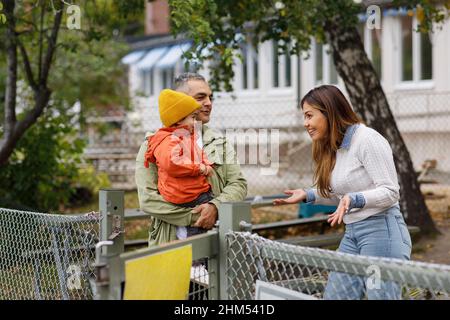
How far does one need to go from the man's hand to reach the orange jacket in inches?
4.0

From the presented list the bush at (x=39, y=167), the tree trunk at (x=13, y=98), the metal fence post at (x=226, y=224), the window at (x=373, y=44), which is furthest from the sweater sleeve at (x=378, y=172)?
the window at (x=373, y=44)

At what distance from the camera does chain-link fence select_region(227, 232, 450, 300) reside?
204 centimetres

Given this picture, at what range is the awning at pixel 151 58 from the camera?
23.2m

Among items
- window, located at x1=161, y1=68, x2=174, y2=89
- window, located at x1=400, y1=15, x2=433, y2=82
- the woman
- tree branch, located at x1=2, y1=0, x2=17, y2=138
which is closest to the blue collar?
the woman

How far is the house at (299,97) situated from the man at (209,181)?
8.70m

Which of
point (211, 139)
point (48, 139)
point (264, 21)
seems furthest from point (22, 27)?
point (211, 139)

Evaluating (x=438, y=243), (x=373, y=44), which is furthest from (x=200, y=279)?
(x=373, y=44)

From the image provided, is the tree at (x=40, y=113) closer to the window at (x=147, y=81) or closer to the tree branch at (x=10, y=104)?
the tree branch at (x=10, y=104)

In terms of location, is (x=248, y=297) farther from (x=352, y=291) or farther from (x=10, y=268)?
(x=10, y=268)

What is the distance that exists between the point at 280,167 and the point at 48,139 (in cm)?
627

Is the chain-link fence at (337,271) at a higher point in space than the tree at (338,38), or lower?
lower

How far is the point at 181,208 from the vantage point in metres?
3.36

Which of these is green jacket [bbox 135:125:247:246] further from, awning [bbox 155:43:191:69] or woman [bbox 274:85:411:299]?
awning [bbox 155:43:191:69]

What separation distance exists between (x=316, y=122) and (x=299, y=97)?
49.8ft
